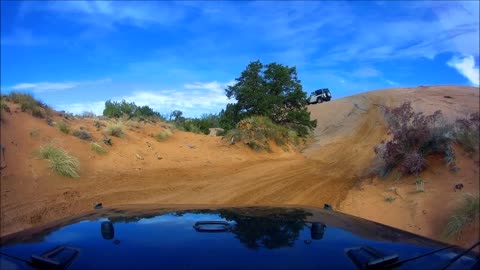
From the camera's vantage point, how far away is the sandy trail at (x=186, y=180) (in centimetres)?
1002

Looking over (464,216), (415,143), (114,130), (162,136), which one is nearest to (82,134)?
(114,130)

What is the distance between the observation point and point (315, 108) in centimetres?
4581

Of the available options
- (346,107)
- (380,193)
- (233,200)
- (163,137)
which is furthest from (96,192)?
(346,107)

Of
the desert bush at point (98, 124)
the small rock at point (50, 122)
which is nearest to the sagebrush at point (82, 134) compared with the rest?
the small rock at point (50, 122)

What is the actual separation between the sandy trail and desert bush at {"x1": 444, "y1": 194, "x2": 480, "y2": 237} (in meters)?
0.46

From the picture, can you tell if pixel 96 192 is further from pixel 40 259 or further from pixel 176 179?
pixel 40 259

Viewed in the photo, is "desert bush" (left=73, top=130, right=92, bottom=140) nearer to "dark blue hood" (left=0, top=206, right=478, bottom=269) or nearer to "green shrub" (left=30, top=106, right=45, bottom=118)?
"green shrub" (left=30, top=106, right=45, bottom=118)

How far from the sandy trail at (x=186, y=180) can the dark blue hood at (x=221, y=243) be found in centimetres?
604

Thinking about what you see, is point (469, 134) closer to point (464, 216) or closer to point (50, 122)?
point (464, 216)

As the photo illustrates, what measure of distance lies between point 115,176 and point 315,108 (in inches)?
1324

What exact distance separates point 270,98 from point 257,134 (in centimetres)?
493

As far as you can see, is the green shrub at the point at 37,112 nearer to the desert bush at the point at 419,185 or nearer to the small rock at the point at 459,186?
the desert bush at the point at 419,185

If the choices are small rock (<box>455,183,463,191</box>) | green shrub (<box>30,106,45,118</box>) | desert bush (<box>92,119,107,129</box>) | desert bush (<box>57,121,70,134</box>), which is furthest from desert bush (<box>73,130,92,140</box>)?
small rock (<box>455,183,463,191</box>)

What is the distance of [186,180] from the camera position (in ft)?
47.6
